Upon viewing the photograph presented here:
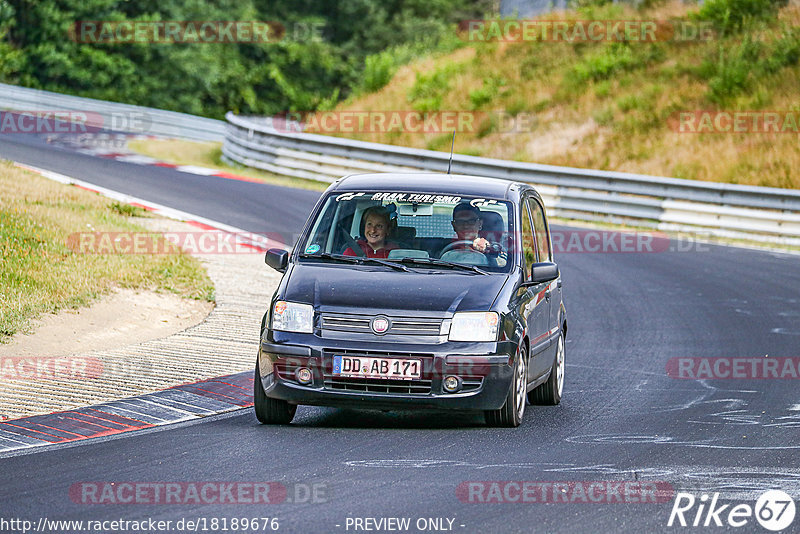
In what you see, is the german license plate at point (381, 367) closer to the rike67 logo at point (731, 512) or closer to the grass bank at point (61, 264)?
the rike67 logo at point (731, 512)

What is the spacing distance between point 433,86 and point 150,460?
97.9ft

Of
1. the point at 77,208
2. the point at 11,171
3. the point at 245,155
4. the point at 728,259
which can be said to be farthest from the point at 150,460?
the point at 245,155

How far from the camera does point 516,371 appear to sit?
28.9 ft

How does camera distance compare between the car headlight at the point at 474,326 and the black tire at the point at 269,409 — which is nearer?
the car headlight at the point at 474,326

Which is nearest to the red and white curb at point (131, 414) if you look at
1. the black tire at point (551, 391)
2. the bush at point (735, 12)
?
the black tire at point (551, 391)

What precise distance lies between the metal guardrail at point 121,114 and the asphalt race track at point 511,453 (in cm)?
2676

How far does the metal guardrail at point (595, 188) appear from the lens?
23203 millimetres

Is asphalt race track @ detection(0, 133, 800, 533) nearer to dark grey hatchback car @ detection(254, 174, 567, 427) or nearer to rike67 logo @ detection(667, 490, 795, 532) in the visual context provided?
rike67 logo @ detection(667, 490, 795, 532)

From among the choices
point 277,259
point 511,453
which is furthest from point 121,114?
point 511,453

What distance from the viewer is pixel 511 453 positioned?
8055mm

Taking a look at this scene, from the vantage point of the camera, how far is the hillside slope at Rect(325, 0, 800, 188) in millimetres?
29031

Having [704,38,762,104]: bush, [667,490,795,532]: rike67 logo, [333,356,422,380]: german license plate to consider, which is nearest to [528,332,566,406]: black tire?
[333,356,422,380]: german license plate

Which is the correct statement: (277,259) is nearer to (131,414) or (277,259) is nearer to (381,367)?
(381,367)

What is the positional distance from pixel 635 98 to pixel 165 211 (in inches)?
597
